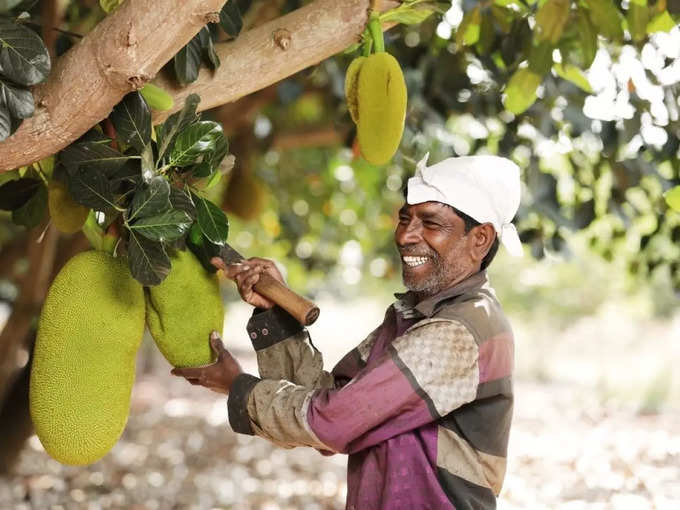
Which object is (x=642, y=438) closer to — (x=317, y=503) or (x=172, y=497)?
(x=317, y=503)

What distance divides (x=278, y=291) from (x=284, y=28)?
400mm

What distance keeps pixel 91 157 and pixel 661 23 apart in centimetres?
109

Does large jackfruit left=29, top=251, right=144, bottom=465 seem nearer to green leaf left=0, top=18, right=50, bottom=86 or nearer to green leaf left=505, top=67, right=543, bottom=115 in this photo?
green leaf left=0, top=18, right=50, bottom=86

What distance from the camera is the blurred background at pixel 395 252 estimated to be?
2195 mm

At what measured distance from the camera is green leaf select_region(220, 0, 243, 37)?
1403mm

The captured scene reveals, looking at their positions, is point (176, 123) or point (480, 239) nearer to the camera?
point (176, 123)

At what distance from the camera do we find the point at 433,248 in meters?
1.43

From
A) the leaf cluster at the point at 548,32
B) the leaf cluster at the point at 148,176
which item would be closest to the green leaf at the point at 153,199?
the leaf cluster at the point at 148,176

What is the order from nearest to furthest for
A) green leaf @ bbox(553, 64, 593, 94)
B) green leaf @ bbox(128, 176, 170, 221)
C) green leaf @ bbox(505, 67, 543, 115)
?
green leaf @ bbox(128, 176, 170, 221) → green leaf @ bbox(505, 67, 543, 115) → green leaf @ bbox(553, 64, 593, 94)

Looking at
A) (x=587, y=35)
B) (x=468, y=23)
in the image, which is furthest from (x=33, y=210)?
(x=587, y=35)

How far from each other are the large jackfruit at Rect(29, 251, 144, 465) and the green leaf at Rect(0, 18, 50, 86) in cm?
33

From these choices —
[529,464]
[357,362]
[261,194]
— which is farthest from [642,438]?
[357,362]

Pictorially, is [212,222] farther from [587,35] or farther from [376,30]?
[587,35]

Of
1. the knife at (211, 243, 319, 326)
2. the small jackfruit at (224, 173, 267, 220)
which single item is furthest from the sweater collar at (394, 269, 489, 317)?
the small jackfruit at (224, 173, 267, 220)
